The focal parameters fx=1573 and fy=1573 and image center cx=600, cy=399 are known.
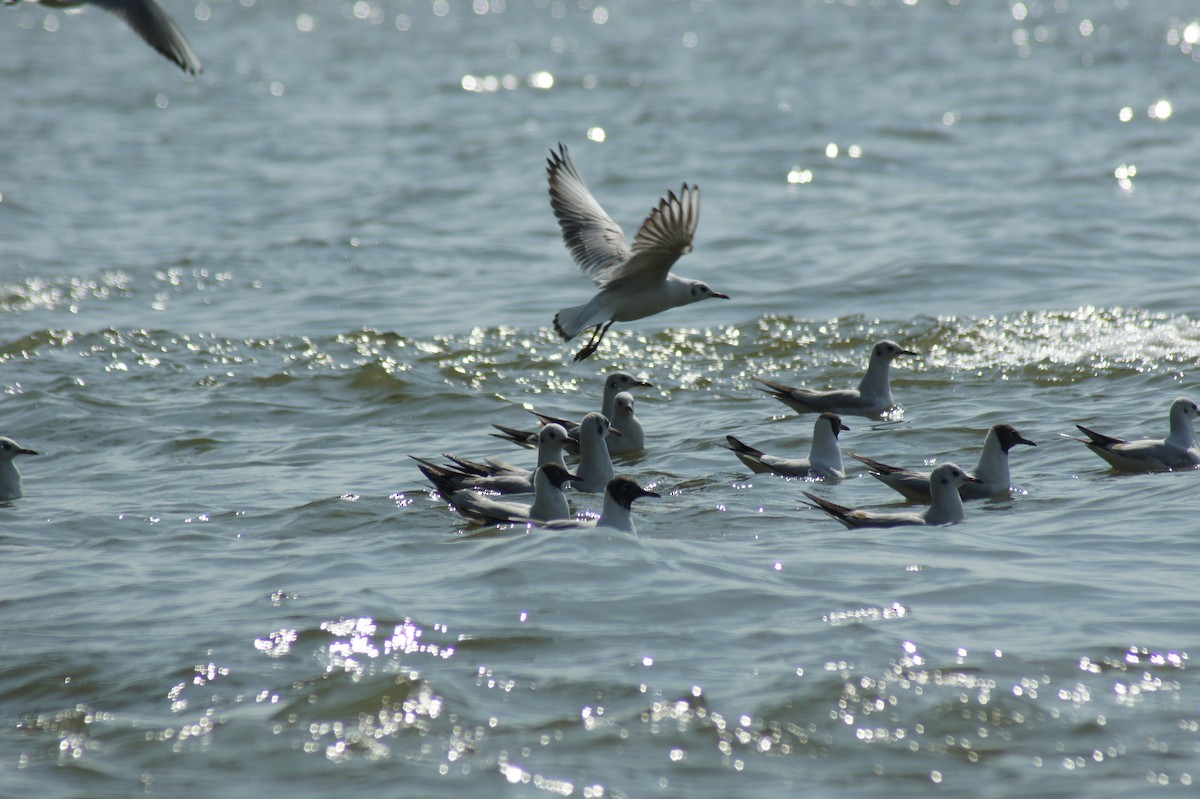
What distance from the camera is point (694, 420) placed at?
1271 centimetres

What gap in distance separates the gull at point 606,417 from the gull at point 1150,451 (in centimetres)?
341

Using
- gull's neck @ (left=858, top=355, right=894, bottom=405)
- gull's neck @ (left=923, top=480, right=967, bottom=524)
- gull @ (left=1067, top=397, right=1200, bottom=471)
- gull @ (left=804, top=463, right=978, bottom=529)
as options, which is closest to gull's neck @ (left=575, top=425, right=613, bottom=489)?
gull @ (left=804, top=463, right=978, bottom=529)

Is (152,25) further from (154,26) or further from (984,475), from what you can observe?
(984,475)

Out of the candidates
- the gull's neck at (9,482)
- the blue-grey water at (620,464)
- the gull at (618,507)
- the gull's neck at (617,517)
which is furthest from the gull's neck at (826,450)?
the gull's neck at (9,482)

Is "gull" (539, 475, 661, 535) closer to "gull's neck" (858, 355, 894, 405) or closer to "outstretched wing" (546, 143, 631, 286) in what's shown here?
"outstretched wing" (546, 143, 631, 286)

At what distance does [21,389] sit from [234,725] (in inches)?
327

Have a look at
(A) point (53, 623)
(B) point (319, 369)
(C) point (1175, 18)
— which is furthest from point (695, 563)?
(C) point (1175, 18)

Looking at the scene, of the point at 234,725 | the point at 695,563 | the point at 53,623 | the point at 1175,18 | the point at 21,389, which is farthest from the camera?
the point at 1175,18

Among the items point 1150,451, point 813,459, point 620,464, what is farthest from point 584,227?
point 1150,451

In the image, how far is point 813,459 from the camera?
10.8 m

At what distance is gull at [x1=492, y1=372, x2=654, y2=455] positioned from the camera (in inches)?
460

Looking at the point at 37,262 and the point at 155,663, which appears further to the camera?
the point at 37,262

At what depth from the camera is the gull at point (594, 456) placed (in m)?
10.8

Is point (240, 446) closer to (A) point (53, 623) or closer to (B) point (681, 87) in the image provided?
(A) point (53, 623)
